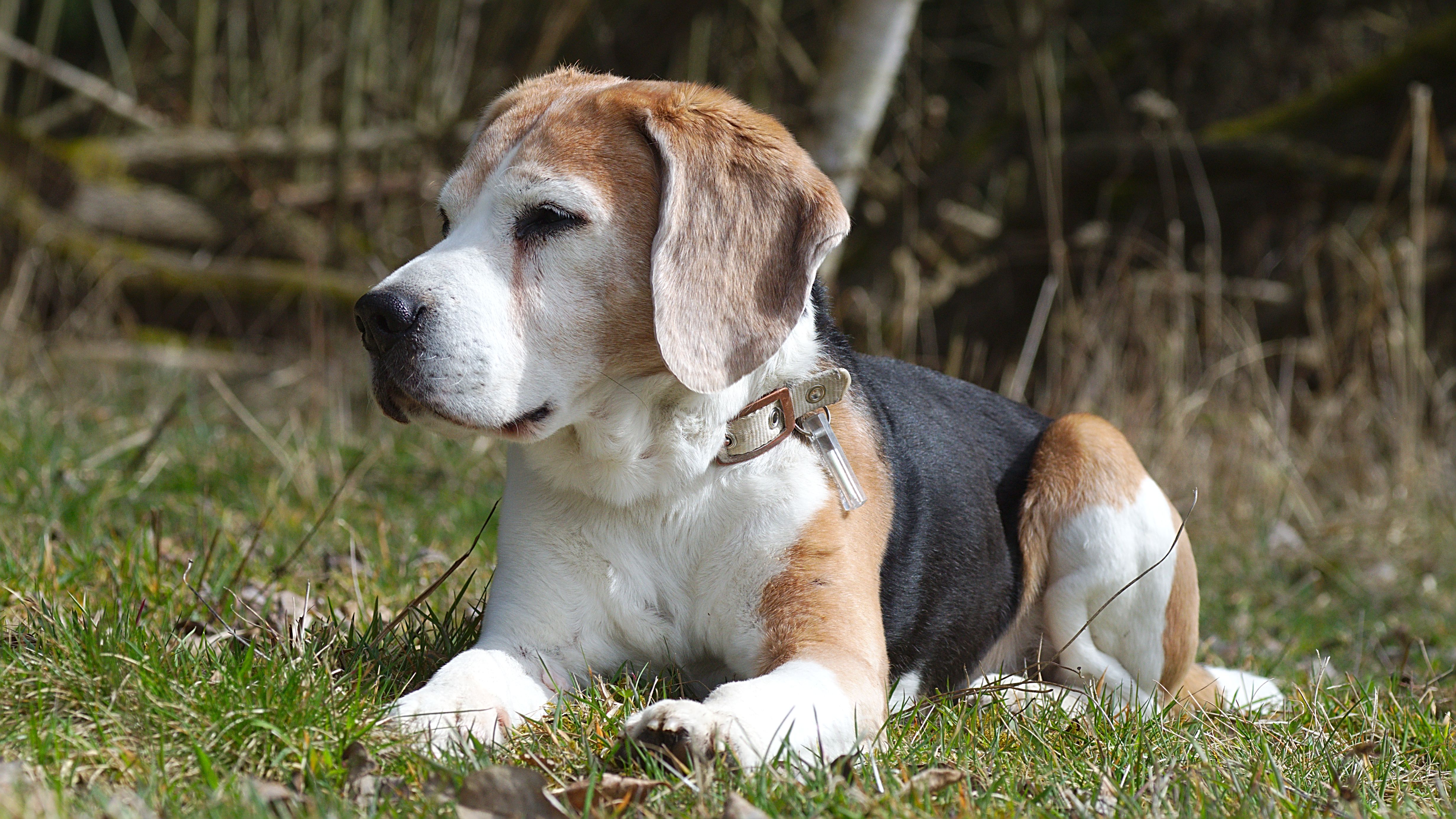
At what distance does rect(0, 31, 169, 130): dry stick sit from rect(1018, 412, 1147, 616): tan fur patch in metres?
7.35

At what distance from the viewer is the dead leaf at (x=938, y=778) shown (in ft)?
7.06

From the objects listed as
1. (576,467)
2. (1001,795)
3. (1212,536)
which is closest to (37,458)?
(576,467)

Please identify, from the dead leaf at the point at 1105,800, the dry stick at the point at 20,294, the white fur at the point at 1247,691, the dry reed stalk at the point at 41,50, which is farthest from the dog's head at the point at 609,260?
the dry reed stalk at the point at 41,50

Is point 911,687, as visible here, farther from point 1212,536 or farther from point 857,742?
point 1212,536

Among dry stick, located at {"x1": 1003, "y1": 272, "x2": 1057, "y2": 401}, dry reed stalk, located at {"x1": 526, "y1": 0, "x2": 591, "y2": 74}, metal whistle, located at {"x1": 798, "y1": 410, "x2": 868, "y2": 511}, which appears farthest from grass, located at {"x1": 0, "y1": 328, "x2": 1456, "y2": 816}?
dry reed stalk, located at {"x1": 526, "y1": 0, "x2": 591, "y2": 74}

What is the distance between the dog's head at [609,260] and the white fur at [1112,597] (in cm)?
120

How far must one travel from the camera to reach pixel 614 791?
82.0 inches

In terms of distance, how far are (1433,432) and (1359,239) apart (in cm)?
126

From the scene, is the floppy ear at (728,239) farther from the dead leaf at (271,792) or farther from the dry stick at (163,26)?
the dry stick at (163,26)

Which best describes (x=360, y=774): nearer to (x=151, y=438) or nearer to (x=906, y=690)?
(x=906, y=690)

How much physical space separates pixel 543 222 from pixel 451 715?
969mm

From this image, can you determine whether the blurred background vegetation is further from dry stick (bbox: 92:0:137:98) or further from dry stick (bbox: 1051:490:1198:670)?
dry stick (bbox: 1051:490:1198:670)

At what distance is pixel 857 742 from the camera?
2.40 meters

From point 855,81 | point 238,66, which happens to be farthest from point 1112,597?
point 238,66
